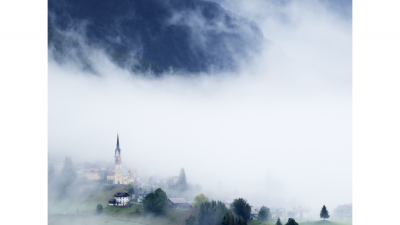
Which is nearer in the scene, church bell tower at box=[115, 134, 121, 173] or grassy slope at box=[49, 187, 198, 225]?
grassy slope at box=[49, 187, 198, 225]

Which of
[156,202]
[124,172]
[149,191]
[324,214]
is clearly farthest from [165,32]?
[324,214]

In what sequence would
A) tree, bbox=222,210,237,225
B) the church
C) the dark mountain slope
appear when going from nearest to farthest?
tree, bbox=222,210,237,225 → the church → the dark mountain slope

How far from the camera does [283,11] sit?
17.3 feet

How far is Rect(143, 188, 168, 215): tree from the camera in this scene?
4.84 metres

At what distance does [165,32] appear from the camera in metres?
5.36

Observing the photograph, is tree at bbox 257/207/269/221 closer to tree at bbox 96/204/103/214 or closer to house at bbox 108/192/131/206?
house at bbox 108/192/131/206

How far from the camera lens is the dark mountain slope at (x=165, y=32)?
5180 millimetres

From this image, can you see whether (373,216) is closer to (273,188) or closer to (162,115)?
(273,188)

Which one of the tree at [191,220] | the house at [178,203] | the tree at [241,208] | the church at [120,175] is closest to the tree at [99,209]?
the church at [120,175]

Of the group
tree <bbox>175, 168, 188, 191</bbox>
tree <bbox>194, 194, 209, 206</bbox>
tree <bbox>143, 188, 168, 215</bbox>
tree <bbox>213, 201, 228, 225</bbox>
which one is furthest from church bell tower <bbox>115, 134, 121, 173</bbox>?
tree <bbox>213, 201, 228, 225</bbox>

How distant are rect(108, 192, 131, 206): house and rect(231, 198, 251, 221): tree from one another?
1.74 metres
